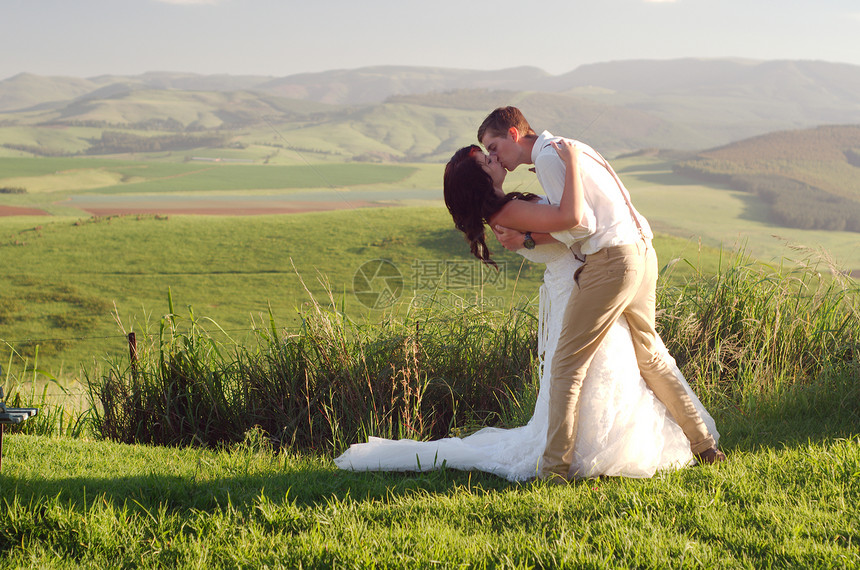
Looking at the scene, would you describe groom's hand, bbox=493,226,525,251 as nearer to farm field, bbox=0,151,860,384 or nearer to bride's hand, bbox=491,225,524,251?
bride's hand, bbox=491,225,524,251

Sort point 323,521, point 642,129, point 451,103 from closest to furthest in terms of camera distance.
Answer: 1. point 323,521
2. point 642,129
3. point 451,103

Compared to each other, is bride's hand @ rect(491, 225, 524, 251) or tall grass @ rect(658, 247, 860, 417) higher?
bride's hand @ rect(491, 225, 524, 251)

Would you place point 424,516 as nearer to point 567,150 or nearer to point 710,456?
point 710,456

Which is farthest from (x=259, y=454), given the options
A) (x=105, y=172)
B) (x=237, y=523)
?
(x=105, y=172)

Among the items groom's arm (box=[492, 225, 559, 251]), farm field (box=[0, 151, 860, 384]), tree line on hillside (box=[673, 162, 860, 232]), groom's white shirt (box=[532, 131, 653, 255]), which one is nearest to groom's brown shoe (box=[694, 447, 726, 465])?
groom's white shirt (box=[532, 131, 653, 255])

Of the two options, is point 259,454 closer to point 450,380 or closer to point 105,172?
point 450,380

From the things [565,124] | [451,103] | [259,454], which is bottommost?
[259,454]

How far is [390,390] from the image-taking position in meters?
4.10

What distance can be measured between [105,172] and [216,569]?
101 metres

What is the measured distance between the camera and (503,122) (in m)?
2.83

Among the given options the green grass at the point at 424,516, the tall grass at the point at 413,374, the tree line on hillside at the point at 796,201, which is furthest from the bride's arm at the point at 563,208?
the tree line on hillside at the point at 796,201

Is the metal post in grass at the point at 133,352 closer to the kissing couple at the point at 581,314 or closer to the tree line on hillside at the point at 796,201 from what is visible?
the kissing couple at the point at 581,314

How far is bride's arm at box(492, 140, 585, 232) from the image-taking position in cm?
262

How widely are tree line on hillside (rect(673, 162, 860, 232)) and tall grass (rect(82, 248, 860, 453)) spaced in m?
52.8
